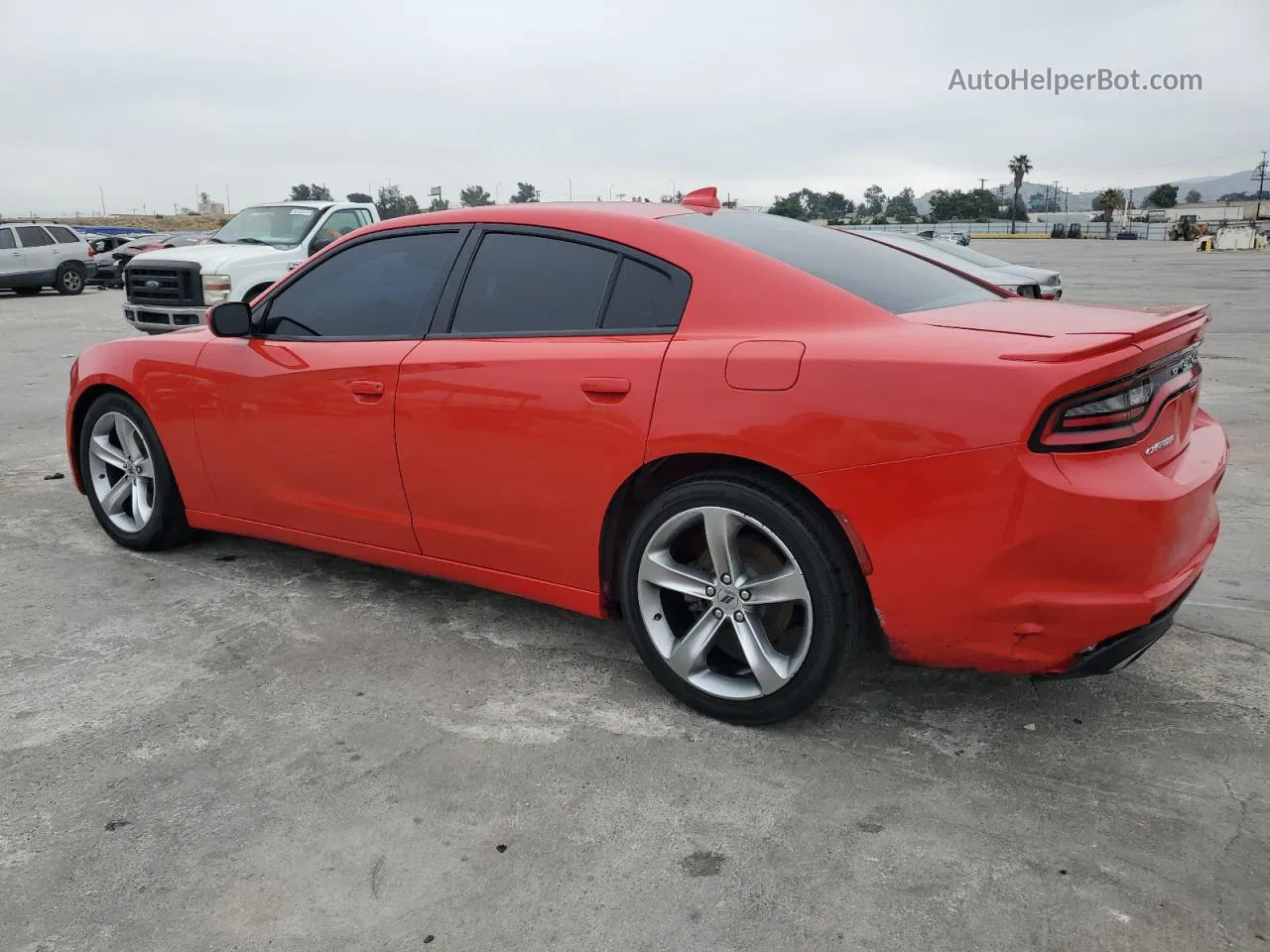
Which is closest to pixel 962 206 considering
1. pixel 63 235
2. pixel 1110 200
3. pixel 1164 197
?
pixel 1110 200

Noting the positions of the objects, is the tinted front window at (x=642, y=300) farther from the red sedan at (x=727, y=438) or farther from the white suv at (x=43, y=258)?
the white suv at (x=43, y=258)

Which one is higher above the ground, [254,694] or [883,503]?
[883,503]

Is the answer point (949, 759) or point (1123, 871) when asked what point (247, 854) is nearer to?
point (949, 759)

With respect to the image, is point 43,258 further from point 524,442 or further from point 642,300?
point 642,300

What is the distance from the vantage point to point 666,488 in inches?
122

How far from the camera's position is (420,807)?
2664mm

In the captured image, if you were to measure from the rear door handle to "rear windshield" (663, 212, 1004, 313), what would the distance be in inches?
22.7

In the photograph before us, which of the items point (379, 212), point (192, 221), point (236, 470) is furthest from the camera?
point (192, 221)

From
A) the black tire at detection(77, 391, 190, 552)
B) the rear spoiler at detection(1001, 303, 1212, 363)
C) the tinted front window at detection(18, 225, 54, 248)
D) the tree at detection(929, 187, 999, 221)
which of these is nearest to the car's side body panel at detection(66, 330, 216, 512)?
the black tire at detection(77, 391, 190, 552)

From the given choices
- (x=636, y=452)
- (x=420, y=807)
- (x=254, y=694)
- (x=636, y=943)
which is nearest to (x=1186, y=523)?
(x=636, y=452)

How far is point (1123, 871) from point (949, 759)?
578 millimetres

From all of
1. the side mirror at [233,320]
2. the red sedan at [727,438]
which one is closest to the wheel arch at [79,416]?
the red sedan at [727,438]

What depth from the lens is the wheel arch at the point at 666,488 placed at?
279 centimetres

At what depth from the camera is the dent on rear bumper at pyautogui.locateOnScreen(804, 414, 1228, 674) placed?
2465 mm
